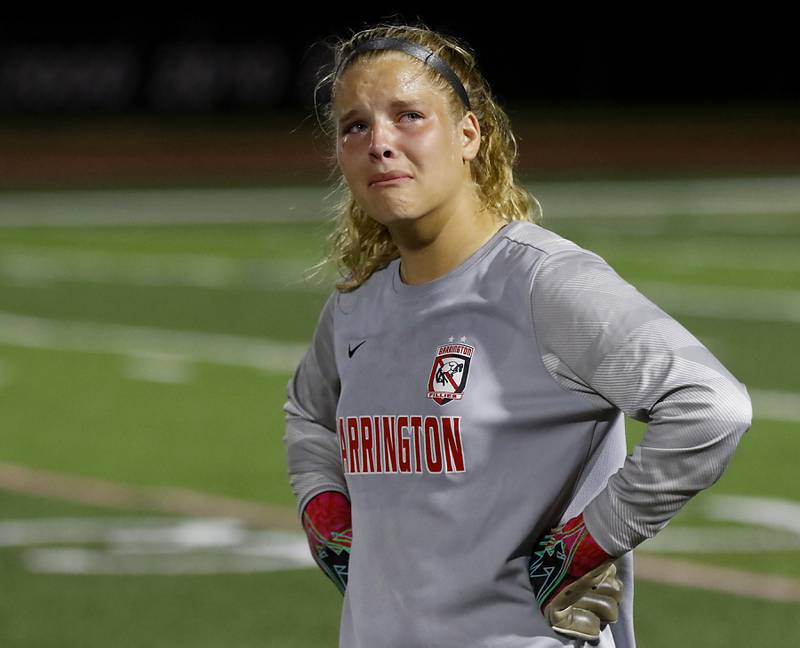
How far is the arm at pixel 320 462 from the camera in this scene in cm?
412

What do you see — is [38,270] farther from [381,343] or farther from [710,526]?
[381,343]

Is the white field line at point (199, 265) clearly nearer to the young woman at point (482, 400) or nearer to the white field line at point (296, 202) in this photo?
the white field line at point (296, 202)

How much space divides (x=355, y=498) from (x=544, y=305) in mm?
561

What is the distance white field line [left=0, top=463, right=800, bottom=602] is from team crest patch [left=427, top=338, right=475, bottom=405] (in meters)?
4.59

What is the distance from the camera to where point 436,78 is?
3.72 meters

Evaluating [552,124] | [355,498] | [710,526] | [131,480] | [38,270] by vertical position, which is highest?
[552,124]

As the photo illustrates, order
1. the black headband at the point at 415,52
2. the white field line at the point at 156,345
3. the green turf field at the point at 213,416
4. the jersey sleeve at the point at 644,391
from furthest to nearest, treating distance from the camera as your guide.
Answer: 1. the white field line at the point at 156,345
2. the green turf field at the point at 213,416
3. the black headband at the point at 415,52
4. the jersey sleeve at the point at 644,391

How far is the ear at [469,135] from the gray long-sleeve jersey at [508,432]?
17 cm

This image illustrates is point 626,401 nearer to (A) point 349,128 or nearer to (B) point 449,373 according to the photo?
(B) point 449,373

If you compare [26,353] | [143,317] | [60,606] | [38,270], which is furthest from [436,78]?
[38,270]

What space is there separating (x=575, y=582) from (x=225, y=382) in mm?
10228

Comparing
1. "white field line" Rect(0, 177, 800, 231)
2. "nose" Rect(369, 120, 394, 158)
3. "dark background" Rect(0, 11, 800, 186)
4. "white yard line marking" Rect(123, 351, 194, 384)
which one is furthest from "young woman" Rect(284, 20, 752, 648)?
"dark background" Rect(0, 11, 800, 186)

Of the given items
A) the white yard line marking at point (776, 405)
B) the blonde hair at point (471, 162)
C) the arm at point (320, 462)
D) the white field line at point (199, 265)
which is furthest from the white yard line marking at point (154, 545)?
the white field line at point (199, 265)

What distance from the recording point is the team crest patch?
142 inches
